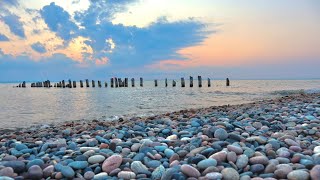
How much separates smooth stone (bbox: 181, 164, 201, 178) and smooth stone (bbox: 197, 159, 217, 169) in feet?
0.57

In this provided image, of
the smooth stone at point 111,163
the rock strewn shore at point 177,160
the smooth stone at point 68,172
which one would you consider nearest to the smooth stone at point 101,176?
the rock strewn shore at point 177,160

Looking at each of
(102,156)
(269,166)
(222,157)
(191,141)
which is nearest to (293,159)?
(269,166)

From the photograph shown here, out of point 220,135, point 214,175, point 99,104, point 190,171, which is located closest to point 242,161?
point 214,175

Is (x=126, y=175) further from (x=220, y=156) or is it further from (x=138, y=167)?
(x=220, y=156)

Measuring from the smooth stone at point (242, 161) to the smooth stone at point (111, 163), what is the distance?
1.30m

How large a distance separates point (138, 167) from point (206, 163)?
28.4 inches

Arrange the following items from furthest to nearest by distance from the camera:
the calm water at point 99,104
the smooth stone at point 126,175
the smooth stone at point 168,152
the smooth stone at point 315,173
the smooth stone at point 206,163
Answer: the calm water at point 99,104
the smooth stone at point 168,152
the smooth stone at point 206,163
the smooth stone at point 126,175
the smooth stone at point 315,173

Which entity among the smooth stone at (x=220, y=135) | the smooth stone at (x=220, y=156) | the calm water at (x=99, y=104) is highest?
the smooth stone at (x=220, y=135)

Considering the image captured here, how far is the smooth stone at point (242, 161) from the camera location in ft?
10.5

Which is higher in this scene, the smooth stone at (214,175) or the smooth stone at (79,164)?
the smooth stone at (79,164)

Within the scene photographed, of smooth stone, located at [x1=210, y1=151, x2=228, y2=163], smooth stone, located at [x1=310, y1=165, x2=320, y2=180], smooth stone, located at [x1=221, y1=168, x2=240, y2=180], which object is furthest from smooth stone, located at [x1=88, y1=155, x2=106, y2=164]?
smooth stone, located at [x1=310, y1=165, x2=320, y2=180]

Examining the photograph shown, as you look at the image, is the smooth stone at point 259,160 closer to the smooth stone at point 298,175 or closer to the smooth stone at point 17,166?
the smooth stone at point 298,175

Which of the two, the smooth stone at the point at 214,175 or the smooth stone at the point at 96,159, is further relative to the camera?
the smooth stone at the point at 96,159

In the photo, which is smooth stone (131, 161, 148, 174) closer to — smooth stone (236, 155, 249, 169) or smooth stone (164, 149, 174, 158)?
smooth stone (164, 149, 174, 158)
